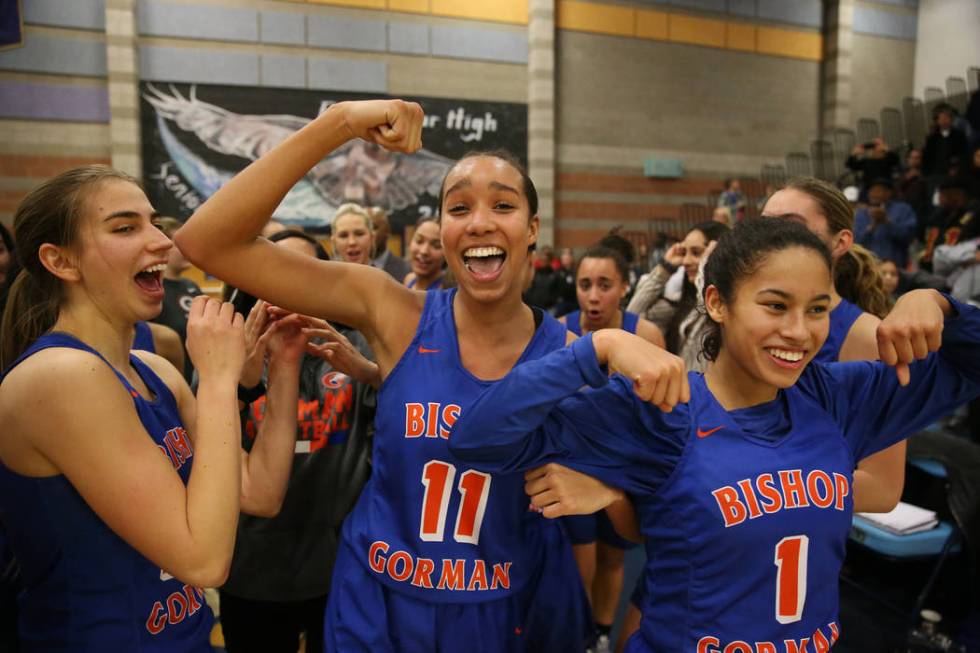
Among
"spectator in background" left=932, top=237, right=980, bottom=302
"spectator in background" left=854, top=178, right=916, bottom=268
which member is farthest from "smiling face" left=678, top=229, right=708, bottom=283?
"spectator in background" left=854, top=178, right=916, bottom=268

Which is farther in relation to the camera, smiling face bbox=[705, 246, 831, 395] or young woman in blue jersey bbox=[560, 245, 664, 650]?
young woman in blue jersey bbox=[560, 245, 664, 650]

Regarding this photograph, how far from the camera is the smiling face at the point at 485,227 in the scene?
1.70 meters

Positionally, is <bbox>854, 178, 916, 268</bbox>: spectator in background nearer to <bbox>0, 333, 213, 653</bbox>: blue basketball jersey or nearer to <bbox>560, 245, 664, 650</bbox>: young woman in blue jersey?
<bbox>560, 245, 664, 650</bbox>: young woman in blue jersey

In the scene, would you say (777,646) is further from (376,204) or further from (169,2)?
(169,2)

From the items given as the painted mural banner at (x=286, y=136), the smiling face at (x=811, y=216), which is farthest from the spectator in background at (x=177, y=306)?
the painted mural banner at (x=286, y=136)

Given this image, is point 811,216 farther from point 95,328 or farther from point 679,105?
point 679,105

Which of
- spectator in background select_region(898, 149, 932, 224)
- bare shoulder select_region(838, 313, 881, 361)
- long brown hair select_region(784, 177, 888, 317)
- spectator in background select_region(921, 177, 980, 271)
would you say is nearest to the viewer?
bare shoulder select_region(838, 313, 881, 361)

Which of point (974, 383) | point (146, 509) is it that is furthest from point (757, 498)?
point (146, 509)

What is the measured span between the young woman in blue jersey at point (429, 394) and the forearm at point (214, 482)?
0.96ft

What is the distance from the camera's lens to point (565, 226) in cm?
1391

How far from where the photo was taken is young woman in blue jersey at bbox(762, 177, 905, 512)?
189 cm

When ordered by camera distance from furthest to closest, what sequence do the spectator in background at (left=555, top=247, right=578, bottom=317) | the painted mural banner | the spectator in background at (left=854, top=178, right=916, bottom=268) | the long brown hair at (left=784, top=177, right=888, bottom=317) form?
the painted mural banner → the spectator in background at (left=555, top=247, right=578, bottom=317) → the spectator in background at (left=854, top=178, right=916, bottom=268) → the long brown hair at (left=784, top=177, right=888, bottom=317)

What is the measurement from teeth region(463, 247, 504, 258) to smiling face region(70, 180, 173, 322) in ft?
2.48

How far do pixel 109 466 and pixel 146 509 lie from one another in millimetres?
115
